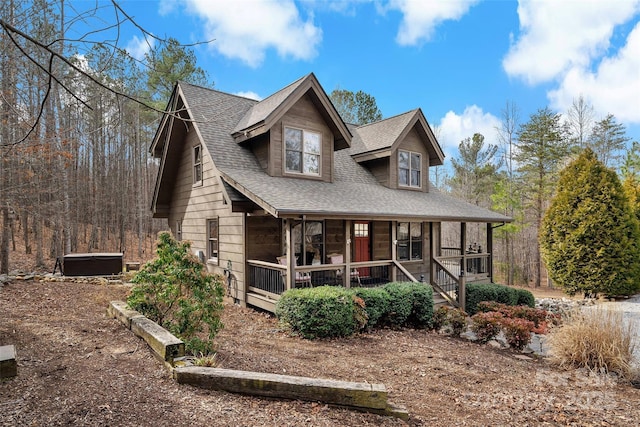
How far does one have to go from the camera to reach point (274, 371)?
189 inches

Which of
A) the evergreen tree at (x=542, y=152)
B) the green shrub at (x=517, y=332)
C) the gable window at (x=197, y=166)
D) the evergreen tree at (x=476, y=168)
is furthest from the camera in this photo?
the evergreen tree at (x=476, y=168)

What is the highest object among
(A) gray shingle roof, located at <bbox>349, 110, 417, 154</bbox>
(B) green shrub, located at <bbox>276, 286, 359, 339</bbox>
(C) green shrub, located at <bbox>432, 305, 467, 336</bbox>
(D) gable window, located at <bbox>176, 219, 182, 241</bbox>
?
(A) gray shingle roof, located at <bbox>349, 110, 417, 154</bbox>

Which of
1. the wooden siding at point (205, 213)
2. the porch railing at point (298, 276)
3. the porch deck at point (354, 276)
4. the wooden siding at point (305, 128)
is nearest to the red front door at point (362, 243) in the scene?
the porch deck at point (354, 276)

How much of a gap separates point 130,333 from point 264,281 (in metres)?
4.43

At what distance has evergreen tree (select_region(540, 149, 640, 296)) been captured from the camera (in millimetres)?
13664

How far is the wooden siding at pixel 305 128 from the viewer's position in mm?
10812

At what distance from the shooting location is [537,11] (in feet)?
38.0

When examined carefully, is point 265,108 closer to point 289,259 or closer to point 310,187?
point 310,187

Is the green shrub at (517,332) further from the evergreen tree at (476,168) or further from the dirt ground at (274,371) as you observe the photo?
the evergreen tree at (476,168)

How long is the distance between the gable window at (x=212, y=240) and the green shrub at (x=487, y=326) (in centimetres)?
813

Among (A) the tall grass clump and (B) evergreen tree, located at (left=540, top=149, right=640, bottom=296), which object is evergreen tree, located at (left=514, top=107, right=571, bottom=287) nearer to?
(B) evergreen tree, located at (left=540, top=149, right=640, bottom=296)

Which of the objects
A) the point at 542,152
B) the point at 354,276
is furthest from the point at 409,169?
the point at 542,152

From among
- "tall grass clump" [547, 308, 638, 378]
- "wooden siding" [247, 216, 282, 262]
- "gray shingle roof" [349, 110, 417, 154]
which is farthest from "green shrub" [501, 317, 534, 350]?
"gray shingle roof" [349, 110, 417, 154]

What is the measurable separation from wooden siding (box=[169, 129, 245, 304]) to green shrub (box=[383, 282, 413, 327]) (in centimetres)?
422
